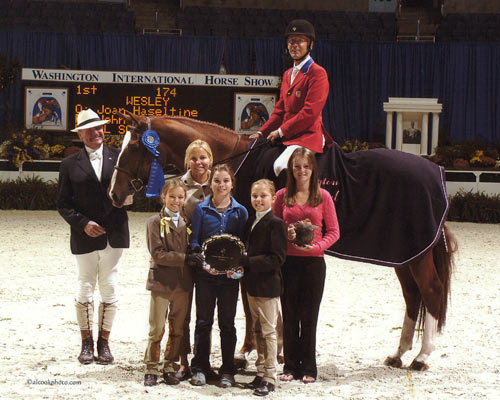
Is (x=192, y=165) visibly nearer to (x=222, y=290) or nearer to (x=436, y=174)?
(x=222, y=290)

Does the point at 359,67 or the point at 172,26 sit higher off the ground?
the point at 172,26

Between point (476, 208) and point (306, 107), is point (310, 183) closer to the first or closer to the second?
point (306, 107)

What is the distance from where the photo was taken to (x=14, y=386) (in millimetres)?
3264

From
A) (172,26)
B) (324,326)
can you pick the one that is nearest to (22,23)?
(172,26)

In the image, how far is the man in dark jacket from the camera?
371cm

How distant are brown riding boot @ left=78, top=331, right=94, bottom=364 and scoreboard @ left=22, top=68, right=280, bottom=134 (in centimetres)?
844

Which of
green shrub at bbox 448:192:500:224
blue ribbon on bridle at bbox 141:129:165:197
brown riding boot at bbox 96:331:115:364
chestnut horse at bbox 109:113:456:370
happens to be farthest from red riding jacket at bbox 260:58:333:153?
green shrub at bbox 448:192:500:224

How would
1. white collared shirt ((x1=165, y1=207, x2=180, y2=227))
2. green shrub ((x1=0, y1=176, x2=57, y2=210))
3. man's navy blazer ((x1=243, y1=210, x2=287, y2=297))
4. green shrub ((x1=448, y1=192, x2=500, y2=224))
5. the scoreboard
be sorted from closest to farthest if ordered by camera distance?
man's navy blazer ((x1=243, y1=210, x2=287, y2=297)) < white collared shirt ((x1=165, y1=207, x2=180, y2=227)) < green shrub ((x1=448, y1=192, x2=500, y2=224)) < green shrub ((x1=0, y1=176, x2=57, y2=210)) < the scoreboard

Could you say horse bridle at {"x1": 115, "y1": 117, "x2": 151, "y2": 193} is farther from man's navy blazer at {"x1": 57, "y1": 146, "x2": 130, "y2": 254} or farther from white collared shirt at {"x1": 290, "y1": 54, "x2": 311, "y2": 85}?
white collared shirt at {"x1": 290, "y1": 54, "x2": 311, "y2": 85}

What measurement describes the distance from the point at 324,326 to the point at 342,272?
2.30 meters

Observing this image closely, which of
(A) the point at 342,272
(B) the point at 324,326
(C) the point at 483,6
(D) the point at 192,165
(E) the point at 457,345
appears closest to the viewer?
(D) the point at 192,165

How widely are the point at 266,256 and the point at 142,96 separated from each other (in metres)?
9.46

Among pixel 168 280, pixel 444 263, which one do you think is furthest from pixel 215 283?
pixel 444 263

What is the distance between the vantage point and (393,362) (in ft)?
12.6
